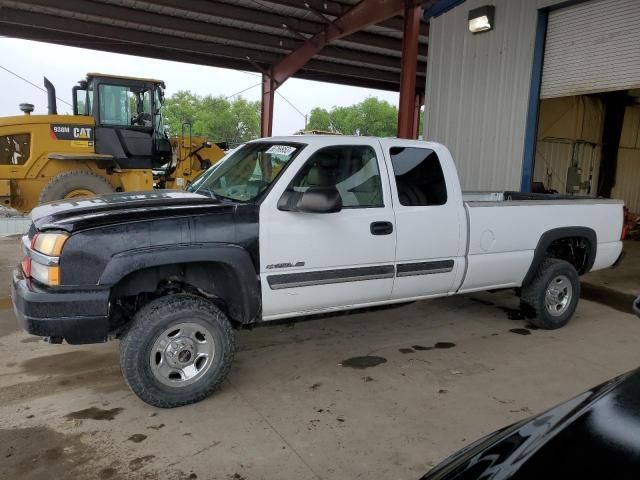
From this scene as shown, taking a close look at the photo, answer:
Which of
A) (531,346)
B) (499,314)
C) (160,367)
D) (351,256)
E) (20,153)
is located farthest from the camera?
(20,153)

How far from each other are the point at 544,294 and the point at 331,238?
2.70 m

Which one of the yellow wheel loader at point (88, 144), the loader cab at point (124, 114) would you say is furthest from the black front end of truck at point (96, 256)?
the loader cab at point (124, 114)

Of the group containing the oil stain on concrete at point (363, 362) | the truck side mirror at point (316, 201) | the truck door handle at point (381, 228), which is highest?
the truck side mirror at point (316, 201)

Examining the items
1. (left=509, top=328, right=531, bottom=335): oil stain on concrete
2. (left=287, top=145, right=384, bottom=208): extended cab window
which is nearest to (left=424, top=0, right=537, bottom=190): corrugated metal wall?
(left=509, top=328, right=531, bottom=335): oil stain on concrete

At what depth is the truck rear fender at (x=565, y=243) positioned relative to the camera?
5.26m

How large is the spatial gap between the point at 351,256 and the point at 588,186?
507 inches

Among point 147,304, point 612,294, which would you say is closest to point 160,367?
point 147,304

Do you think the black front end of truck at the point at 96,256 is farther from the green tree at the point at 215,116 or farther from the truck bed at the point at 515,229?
the green tree at the point at 215,116

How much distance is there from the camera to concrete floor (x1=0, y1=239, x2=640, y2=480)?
2982 mm

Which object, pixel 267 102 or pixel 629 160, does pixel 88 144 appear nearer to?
pixel 267 102

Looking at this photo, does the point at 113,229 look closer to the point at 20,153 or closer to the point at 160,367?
the point at 160,367

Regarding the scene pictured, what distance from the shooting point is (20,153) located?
392 inches

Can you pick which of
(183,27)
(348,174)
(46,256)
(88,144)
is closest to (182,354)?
(46,256)

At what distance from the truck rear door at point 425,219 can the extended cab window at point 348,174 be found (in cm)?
15
